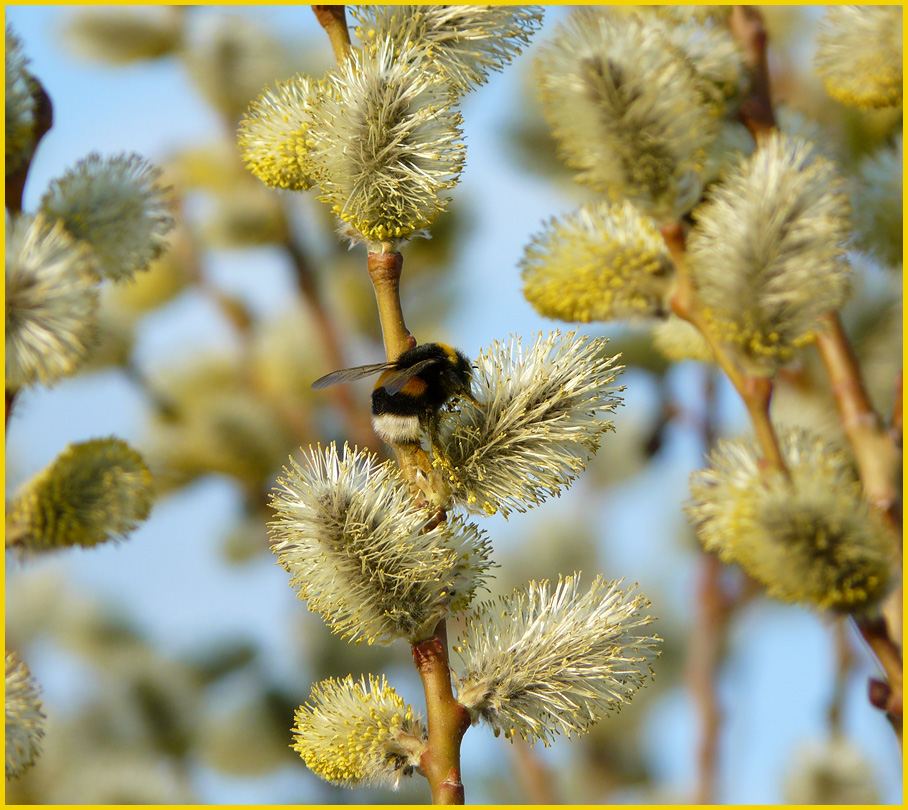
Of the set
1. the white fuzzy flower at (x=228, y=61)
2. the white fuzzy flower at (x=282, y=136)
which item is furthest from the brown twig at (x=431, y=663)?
the white fuzzy flower at (x=228, y=61)

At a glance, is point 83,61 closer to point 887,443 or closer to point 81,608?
point 81,608

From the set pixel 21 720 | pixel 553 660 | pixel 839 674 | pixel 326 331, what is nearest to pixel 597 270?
pixel 553 660

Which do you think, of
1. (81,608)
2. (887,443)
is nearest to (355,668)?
(81,608)

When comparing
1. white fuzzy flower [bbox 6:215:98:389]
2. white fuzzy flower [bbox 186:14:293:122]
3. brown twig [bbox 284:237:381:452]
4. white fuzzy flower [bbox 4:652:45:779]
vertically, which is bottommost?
white fuzzy flower [bbox 4:652:45:779]

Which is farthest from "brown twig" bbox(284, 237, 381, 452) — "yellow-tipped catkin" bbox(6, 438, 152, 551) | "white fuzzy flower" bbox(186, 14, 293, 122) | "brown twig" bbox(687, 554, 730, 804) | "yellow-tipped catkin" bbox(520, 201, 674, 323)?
"yellow-tipped catkin" bbox(6, 438, 152, 551)

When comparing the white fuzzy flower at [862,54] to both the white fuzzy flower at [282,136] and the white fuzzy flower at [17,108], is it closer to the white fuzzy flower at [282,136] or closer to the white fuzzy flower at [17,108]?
the white fuzzy flower at [282,136]

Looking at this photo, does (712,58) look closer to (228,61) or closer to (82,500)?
(82,500)

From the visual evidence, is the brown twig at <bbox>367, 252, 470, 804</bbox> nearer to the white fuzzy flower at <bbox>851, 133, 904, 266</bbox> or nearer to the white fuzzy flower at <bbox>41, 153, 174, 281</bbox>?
the white fuzzy flower at <bbox>41, 153, 174, 281</bbox>
